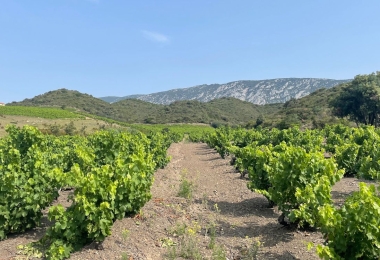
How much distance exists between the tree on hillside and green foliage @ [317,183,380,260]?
4780 cm

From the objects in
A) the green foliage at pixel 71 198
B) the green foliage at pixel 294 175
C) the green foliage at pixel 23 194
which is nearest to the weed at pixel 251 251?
the green foliage at pixel 294 175

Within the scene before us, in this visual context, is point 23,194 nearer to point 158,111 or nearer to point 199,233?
point 199,233

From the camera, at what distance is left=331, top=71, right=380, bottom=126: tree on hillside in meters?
47.5

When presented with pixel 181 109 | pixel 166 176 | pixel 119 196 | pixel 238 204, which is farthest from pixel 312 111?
pixel 181 109

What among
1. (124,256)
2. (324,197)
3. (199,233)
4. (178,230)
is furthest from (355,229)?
(178,230)

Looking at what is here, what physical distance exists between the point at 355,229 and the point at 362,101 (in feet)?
165

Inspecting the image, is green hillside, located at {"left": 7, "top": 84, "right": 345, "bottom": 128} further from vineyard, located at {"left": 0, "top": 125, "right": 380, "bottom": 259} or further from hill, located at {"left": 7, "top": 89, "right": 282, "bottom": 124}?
vineyard, located at {"left": 0, "top": 125, "right": 380, "bottom": 259}

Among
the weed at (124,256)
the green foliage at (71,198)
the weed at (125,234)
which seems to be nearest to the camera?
the weed at (124,256)

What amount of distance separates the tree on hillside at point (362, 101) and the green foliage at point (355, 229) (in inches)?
1882

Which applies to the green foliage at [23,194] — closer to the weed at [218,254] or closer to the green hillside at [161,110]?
the weed at [218,254]

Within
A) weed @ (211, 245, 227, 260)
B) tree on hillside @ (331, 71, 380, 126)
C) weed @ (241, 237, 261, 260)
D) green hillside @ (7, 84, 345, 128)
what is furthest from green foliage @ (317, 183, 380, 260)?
green hillside @ (7, 84, 345, 128)

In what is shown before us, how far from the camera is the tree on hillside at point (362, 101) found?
47.5m

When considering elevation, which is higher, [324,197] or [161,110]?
[161,110]

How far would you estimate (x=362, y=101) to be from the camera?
1933 inches
